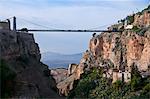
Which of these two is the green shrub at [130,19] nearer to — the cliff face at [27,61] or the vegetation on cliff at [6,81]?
the cliff face at [27,61]

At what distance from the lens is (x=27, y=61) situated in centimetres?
4966

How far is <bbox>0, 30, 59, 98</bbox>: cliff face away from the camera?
44.7m

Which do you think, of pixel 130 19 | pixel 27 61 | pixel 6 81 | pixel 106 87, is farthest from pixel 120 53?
pixel 6 81

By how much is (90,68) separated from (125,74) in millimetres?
16993

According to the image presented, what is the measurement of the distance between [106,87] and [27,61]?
3856 cm

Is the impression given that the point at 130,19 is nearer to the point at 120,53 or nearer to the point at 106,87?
the point at 120,53

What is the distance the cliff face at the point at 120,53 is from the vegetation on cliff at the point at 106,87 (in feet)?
3.67

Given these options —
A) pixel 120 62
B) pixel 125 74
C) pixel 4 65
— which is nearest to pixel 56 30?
pixel 125 74

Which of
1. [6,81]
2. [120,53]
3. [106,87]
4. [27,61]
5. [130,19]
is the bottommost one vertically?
[106,87]

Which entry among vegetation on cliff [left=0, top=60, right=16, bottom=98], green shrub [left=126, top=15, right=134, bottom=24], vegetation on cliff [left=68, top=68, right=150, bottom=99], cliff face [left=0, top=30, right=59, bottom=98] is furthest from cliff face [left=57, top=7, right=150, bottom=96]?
vegetation on cliff [left=0, top=60, right=16, bottom=98]

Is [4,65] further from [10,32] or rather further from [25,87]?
[10,32]

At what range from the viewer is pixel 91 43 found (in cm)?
10225

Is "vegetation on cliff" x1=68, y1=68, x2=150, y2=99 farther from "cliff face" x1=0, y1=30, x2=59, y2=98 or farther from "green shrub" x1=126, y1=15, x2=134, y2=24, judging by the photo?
"cliff face" x1=0, y1=30, x2=59, y2=98

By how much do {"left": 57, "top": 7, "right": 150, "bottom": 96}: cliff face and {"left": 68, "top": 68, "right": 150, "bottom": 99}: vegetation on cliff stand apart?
44.0 inches
